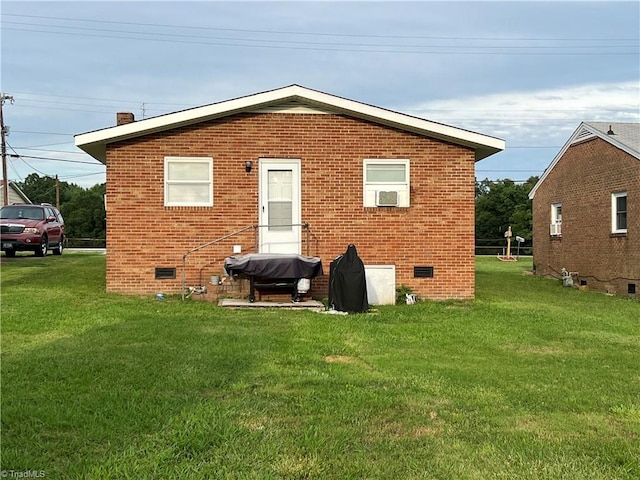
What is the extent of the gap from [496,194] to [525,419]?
63.6 metres

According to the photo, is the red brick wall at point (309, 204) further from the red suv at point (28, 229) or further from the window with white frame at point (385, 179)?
the red suv at point (28, 229)

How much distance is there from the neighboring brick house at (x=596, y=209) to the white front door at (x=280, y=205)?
927 centimetres

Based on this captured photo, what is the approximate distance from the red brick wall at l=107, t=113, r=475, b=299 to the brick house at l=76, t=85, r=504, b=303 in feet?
0.07

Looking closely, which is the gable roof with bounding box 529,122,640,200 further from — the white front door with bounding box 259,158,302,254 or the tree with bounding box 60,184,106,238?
the tree with bounding box 60,184,106,238

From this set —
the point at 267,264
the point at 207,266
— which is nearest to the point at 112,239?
the point at 207,266

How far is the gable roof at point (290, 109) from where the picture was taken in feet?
39.4

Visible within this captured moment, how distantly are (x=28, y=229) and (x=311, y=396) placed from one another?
17.5m

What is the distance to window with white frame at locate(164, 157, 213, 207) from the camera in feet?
40.7

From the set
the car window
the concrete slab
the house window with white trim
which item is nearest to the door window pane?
the concrete slab

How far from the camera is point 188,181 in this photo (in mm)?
12453

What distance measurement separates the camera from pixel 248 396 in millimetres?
5234

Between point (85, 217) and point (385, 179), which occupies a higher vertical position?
point (85, 217)

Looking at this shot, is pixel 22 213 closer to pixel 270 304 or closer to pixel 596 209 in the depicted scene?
pixel 270 304

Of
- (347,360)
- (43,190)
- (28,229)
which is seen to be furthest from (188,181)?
(43,190)
